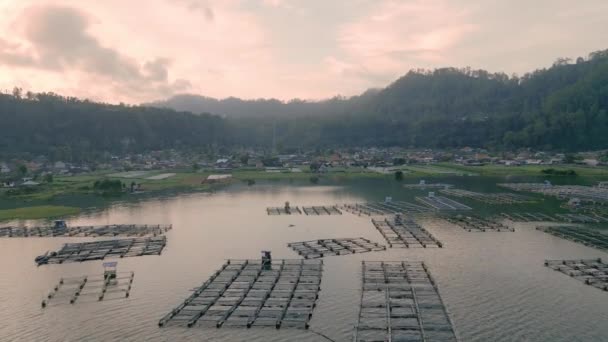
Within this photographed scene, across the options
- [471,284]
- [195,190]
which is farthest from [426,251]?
[195,190]

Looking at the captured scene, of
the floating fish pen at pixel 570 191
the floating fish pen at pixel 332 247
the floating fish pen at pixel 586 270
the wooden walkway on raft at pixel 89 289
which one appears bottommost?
the wooden walkway on raft at pixel 89 289

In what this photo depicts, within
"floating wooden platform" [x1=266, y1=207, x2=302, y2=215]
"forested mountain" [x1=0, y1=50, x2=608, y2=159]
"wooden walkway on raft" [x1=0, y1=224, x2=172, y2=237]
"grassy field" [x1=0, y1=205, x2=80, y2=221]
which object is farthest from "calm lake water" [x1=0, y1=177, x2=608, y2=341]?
"forested mountain" [x1=0, y1=50, x2=608, y2=159]

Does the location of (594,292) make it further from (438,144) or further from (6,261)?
(438,144)

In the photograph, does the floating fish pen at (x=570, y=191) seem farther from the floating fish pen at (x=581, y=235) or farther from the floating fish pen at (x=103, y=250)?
the floating fish pen at (x=103, y=250)

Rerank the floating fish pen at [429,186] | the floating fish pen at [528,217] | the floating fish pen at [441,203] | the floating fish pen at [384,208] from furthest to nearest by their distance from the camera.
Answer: the floating fish pen at [429,186], the floating fish pen at [441,203], the floating fish pen at [384,208], the floating fish pen at [528,217]

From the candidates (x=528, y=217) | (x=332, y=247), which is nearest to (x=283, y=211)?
(x=332, y=247)

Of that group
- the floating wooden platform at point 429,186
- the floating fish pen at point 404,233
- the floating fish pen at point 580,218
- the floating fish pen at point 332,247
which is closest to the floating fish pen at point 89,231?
the floating fish pen at point 332,247

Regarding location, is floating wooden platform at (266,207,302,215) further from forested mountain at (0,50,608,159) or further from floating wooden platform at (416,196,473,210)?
forested mountain at (0,50,608,159)
